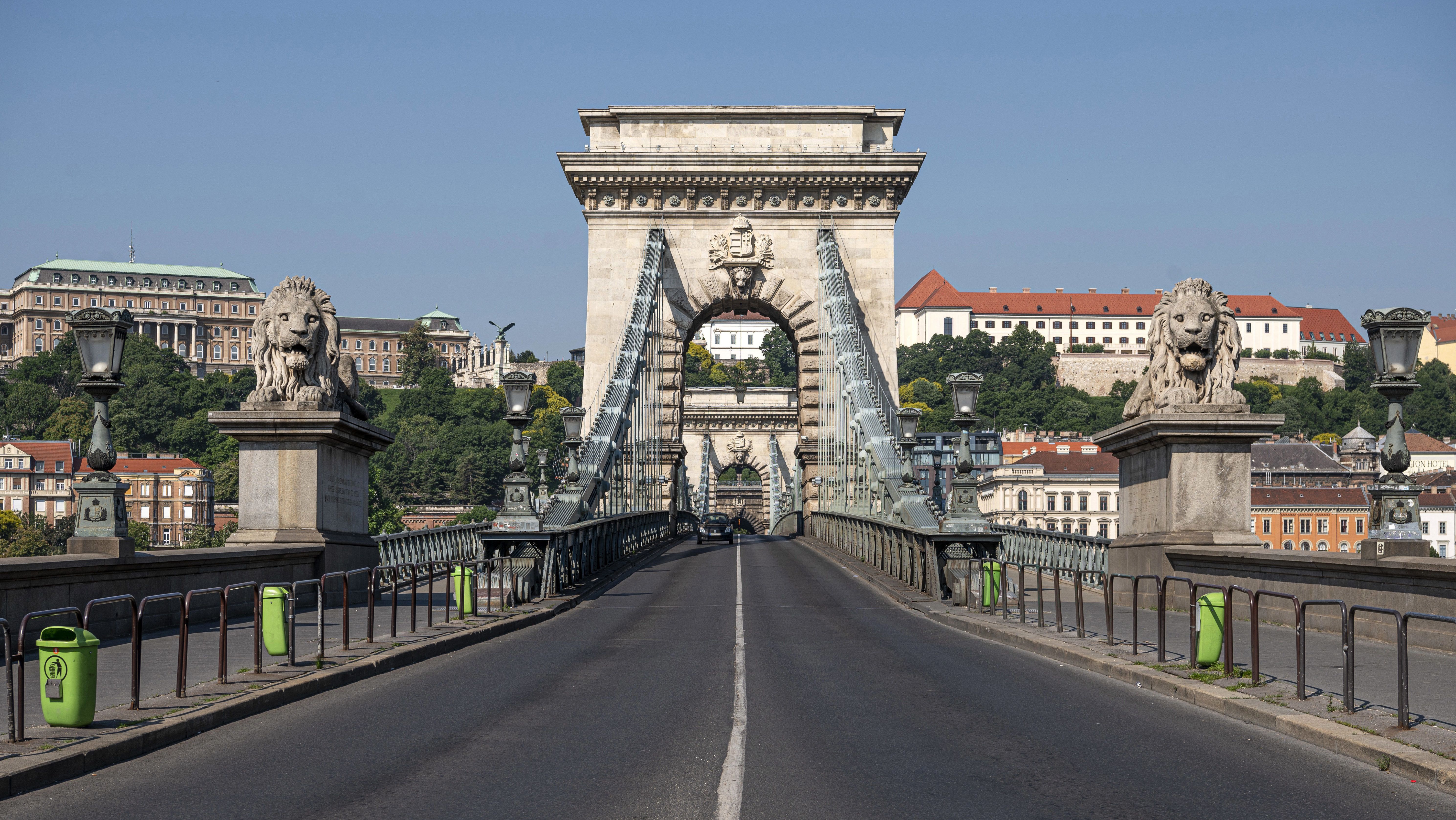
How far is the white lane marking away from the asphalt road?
5 cm

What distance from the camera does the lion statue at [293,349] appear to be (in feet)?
60.5

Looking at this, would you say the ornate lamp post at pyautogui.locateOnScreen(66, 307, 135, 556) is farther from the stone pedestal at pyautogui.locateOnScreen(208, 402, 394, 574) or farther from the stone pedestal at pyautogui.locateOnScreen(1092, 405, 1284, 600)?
the stone pedestal at pyautogui.locateOnScreen(1092, 405, 1284, 600)

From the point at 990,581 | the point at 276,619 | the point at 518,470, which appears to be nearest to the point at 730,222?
the point at 518,470

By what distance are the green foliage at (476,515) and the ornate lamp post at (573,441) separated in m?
78.7

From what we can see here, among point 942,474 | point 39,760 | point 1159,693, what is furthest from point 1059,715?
point 942,474

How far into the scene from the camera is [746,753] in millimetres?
9102

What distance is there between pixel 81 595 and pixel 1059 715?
9190mm

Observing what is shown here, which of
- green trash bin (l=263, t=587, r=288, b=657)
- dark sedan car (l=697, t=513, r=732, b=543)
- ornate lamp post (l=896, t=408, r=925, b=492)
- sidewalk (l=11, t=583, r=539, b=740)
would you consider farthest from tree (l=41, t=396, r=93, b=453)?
green trash bin (l=263, t=587, r=288, b=657)

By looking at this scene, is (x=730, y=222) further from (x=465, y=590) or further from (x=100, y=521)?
(x=100, y=521)

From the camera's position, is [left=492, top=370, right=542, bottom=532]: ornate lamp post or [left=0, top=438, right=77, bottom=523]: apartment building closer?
[left=492, top=370, right=542, bottom=532]: ornate lamp post

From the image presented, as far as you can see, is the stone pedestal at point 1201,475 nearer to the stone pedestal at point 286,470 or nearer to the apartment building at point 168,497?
the stone pedestal at point 286,470

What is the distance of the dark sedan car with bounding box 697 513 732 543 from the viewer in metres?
55.6

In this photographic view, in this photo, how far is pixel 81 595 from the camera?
13609 mm

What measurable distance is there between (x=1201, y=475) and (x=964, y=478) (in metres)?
4.64
